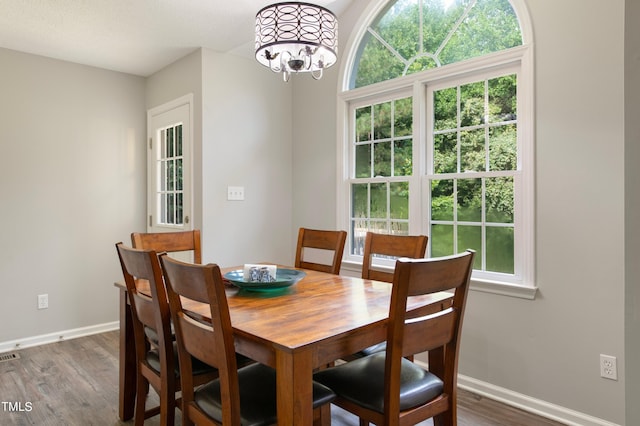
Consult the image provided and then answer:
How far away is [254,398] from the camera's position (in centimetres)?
140

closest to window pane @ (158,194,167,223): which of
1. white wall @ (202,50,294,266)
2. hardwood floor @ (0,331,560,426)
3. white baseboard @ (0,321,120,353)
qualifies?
white wall @ (202,50,294,266)

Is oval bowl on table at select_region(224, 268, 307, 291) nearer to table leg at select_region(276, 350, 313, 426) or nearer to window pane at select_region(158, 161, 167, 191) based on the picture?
table leg at select_region(276, 350, 313, 426)

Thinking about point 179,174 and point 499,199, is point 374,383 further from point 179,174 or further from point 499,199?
point 179,174

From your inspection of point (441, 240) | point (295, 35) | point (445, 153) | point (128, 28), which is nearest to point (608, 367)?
point (441, 240)

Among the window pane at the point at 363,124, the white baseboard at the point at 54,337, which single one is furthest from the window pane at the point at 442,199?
the white baseboard at the point at 54,337

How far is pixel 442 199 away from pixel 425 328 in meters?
1.56

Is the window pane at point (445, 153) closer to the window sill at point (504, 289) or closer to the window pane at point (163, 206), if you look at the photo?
the window sill at point (504, 289)

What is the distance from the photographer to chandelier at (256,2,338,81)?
1836 mm

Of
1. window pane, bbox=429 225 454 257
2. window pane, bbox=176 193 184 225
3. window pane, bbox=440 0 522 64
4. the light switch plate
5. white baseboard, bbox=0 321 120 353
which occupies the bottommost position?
white baseboard, bbox=0 321 120 353

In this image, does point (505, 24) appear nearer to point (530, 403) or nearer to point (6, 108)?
point (530, 403)

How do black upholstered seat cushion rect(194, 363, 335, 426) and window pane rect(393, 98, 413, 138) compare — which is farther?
window pane rect(393, 98, 413, 138)

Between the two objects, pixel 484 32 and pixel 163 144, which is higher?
pixel 484 32

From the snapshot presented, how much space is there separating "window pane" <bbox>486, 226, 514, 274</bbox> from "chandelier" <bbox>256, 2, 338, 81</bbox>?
56.0 inches

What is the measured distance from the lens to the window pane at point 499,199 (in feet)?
8.02
